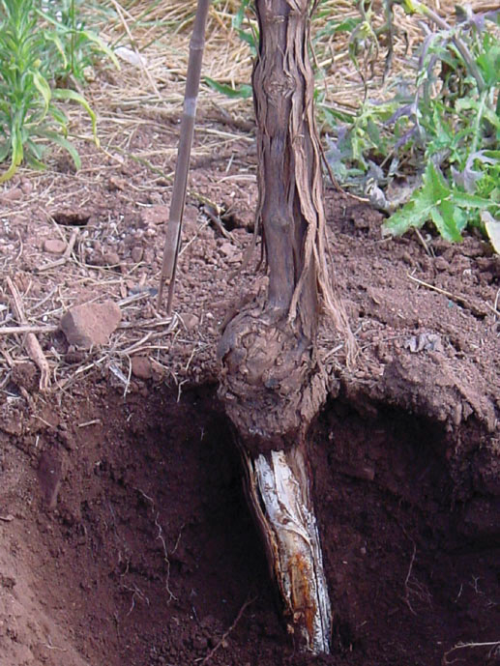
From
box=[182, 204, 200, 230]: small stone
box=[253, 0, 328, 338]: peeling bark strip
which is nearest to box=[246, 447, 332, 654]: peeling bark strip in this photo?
box=[253, 0, 328, 338]: peeling bark strip

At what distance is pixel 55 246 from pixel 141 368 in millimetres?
502

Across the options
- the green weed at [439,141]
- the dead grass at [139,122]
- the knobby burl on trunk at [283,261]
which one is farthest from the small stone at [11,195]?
the knobby burl on trunk at [283,261]

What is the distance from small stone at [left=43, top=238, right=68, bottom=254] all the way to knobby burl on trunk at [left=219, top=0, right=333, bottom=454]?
2.25ft

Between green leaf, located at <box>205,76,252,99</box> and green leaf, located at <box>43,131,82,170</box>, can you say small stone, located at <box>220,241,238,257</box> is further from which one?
green leaf, located at <box>205,76,252,99</box>

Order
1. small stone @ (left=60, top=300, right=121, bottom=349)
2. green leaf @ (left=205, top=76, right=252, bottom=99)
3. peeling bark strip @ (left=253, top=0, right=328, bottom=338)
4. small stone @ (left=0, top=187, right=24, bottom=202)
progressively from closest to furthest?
1. peeling bark strip @ (left=253, top=0, right=328, bottom=338)
2. small stone @ (left=60, top=300, right=121, bottom=349)
3. small stone @ (left=0, top=187, right=24, bottom=202)
4. green leaf @ (left=205, top=76, right=252, bottom=99)

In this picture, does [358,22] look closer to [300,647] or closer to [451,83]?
[451,83]

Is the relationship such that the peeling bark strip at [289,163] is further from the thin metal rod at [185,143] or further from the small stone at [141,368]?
the small stone at [141,368]

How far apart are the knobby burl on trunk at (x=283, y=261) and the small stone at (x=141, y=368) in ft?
0.83

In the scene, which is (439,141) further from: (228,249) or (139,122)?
(139,122)

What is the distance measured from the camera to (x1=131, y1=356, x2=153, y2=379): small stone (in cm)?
171

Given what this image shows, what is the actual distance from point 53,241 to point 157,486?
27.3 inches

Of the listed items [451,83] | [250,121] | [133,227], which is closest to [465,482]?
[133,227]

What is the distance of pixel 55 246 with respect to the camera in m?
2.03

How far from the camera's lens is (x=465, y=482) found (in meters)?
1.68
